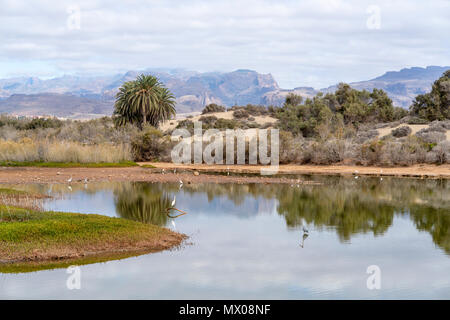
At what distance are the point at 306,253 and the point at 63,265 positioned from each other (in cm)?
627

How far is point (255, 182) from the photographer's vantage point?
99.0 feet

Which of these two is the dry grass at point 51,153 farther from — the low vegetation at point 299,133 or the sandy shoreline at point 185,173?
the sandy shoreline at point 185,173

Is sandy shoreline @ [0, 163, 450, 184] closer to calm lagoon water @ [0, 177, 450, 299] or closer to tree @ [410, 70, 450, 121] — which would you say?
calm lagoon water @ [0, 177, 450, 299]

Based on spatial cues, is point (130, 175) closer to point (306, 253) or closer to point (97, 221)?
point (97, 221)

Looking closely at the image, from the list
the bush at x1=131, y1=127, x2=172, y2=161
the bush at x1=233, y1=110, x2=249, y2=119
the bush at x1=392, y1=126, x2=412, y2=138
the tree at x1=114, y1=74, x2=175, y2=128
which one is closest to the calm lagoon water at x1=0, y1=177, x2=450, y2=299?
the bush at x1=131, y1=127, x2=172, y2=161

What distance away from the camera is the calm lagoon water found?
11.6 metres

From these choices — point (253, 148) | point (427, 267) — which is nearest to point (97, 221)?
point (427, 267)

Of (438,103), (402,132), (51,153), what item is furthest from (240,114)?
(51,153)

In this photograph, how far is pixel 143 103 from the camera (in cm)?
4750

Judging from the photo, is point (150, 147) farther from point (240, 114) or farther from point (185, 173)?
point (240, 114)

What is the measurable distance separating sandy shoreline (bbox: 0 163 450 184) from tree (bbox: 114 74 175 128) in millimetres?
10521

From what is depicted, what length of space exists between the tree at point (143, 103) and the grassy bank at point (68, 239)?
105ft

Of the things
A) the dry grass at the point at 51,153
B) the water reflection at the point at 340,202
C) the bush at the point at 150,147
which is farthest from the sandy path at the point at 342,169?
the dry grass at the point at 51,153

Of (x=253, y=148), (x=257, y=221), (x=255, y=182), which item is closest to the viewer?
(x=257, y=221)
